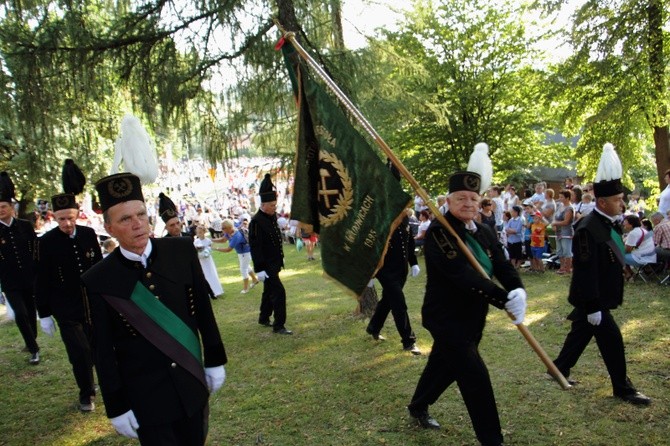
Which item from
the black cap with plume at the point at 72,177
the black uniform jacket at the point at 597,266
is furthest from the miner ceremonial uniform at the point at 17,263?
the black uniform jacket at the point at 597,266

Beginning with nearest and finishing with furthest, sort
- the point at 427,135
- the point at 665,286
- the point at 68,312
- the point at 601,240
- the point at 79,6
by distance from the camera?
the point at 601,240 < the point at 68,312 < the point at 79,6 < the point at 665,286 < the point at 427,135

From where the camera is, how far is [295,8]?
820 cm

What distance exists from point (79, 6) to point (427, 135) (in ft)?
51.6

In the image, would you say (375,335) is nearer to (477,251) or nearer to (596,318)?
(596,318)

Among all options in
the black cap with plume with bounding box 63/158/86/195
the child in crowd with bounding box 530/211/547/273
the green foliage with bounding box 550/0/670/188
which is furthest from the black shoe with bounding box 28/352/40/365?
the green foliage with bounding box 550/0/670/188

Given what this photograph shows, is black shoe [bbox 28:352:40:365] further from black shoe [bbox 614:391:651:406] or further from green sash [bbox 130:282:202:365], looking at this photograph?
black shoe [bbox 614:391:651:406]

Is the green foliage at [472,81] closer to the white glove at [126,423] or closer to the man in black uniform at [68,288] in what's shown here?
the man in black uniform at [68,288]

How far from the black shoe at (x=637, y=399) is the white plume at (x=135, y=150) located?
4.47 meters

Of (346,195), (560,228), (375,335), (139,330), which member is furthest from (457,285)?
(560,228)

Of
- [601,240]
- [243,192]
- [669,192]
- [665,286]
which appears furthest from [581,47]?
[243,192]

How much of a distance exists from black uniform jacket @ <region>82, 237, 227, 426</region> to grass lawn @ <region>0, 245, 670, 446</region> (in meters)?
1.90

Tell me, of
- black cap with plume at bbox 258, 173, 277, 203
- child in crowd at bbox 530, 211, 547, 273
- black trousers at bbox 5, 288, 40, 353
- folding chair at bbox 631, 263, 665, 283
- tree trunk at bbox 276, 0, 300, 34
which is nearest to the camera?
black trousers at bbox 5, 288, 40, 353

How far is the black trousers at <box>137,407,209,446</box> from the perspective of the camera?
3.15 meters

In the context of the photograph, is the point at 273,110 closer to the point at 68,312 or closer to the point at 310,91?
the point at 310,91
